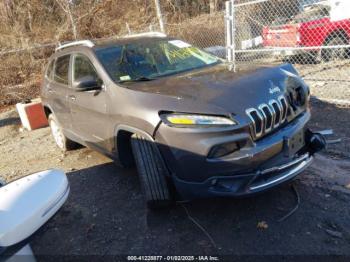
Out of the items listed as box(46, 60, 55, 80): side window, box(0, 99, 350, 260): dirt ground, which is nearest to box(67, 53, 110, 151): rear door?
box(0, 99, 350, 260): dirt ground

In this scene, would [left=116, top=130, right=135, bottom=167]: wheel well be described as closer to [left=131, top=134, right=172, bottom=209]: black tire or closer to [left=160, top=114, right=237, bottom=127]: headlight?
[left=131, top=134, right=172, bottom=209]: black tire

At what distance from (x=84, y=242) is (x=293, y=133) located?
218cm

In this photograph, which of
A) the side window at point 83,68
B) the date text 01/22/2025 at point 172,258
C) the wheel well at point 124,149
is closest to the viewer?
the date text 01/22/2025 at point 172,258

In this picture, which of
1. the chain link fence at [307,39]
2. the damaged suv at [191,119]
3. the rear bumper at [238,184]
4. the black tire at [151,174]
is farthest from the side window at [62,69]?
the chain link fence at [307,39]

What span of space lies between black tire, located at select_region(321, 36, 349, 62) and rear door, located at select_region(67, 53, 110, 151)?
6.82 metres

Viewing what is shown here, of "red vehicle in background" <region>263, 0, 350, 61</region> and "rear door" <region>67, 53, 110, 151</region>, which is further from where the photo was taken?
"red vehicle in background" <region>263, 0, 350, 61</region>

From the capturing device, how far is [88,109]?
13.6 feet

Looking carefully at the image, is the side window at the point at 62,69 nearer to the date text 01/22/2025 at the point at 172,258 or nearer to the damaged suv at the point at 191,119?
the damaged suv at the point at 191,119

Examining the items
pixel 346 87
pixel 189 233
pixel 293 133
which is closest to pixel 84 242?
pixel 189 233

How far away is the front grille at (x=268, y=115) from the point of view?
2.88 meters

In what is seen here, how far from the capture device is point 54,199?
6.91ft

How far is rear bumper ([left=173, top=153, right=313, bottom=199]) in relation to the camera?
9.37 feet

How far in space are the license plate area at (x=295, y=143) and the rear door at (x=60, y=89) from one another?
3015mm

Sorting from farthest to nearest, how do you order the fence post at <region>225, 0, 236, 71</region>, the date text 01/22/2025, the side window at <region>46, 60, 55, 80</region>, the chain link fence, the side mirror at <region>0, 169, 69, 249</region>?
the chain link fence → the fence post at <region>225, 0, 236, 71</region> → the side window at <region>46, 60, 55, 80</region> → the date text 01/22/2025 → the side mirror at <region>0, 169, 69, 249</region>
